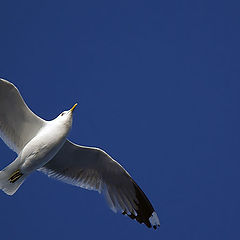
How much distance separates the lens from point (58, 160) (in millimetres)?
6000

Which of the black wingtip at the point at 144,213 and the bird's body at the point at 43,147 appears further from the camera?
the black wingtip at the point at 144,213

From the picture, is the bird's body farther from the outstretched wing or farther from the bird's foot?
the outstretched wing

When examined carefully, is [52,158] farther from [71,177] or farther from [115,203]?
[115,203]

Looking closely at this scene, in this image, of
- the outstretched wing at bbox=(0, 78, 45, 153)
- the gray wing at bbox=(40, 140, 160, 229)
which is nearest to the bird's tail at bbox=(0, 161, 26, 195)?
the outstretched wing at bbox=(0, 78, 45, 153)

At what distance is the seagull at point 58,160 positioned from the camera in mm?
5434

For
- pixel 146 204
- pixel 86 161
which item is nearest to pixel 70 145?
pixel 86 161

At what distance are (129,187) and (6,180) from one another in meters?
1.43

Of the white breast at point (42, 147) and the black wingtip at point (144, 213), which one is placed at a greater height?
the white breast at point (42, 147)

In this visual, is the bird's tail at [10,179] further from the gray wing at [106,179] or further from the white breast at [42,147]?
the gray wing at [106,179]

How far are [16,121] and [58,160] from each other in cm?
66

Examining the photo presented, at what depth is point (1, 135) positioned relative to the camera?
5812 millimetres

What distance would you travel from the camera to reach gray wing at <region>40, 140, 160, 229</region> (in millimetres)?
5969

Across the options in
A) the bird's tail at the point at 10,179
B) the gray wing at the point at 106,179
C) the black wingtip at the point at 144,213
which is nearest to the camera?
the bird's tail at the point at 10,179

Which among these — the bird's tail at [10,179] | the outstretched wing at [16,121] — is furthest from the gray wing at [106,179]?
the bird's tail at [10,179]
